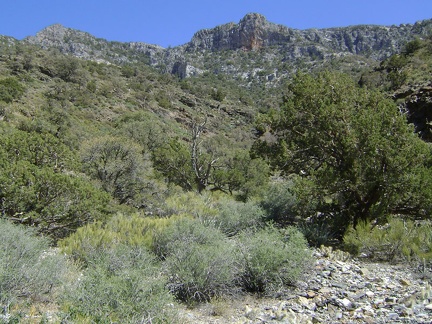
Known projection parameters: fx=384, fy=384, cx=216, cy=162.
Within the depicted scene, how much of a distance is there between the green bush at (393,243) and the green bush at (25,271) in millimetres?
5643

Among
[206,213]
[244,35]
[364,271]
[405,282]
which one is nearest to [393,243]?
[364,271]

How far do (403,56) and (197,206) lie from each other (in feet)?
135

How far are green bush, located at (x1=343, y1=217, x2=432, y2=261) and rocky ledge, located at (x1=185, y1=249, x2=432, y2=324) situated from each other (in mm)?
584

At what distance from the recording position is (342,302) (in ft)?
17.6

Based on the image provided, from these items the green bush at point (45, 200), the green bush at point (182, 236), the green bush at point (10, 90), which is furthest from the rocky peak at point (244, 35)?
the green bush at point (182, 236)

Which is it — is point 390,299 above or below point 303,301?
above

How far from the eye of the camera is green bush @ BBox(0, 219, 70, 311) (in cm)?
428

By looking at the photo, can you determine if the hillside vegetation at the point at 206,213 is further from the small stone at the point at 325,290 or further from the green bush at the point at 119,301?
the small stone at the point at 325,290

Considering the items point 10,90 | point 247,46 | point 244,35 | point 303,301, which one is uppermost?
point 244,35

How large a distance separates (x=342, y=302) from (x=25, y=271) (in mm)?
4175

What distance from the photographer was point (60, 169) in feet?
40.2

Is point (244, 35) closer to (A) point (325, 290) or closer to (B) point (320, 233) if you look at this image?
(B) point (320, 233)

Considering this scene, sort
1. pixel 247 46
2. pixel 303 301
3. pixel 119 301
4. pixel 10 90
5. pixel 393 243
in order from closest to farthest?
pixel 119 301, pixel 303 301, pixel 393 243, pixel 10 90, pixel 247 46

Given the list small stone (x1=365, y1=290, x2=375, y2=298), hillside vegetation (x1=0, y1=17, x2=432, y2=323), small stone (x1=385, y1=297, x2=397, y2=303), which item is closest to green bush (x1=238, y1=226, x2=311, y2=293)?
hillside vegetation (x1=0, y1=17, x2=432, y2=323)
